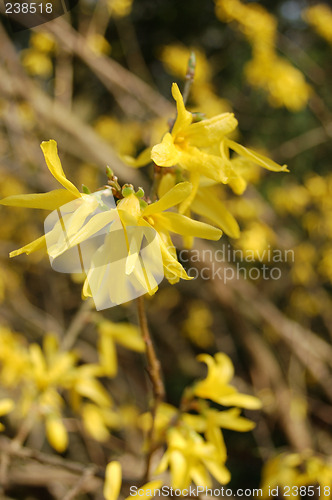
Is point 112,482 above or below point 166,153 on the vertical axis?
below

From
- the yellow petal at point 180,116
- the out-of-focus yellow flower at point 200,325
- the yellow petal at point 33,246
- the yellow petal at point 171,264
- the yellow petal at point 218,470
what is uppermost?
the yellow petal at point 180,116

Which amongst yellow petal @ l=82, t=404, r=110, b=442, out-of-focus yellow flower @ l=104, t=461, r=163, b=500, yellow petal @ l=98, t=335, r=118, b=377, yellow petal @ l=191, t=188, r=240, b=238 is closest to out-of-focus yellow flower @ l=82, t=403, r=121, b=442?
yellow petal @ l=82, t=404, r=110, b=442

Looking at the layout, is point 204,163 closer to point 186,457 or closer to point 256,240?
point 186,457

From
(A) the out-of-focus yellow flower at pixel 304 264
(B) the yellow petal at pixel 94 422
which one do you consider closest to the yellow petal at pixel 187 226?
(B) the yellow petal at pixel 94 422

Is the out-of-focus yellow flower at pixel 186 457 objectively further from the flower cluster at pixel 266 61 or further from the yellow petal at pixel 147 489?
the flower cluster at pixel 266 61

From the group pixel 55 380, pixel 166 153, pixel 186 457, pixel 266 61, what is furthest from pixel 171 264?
pixel 266 61

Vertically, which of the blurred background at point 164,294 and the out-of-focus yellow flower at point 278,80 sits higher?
the out-of-focus yellow flower at point 278,80

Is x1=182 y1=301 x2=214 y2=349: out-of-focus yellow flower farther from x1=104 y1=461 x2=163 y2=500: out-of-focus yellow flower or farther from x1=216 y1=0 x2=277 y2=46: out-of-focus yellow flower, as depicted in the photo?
x1=104 y1=461 x2=163 y2=500: out-of-focus yellow flower

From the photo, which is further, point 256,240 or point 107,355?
point 256,240
